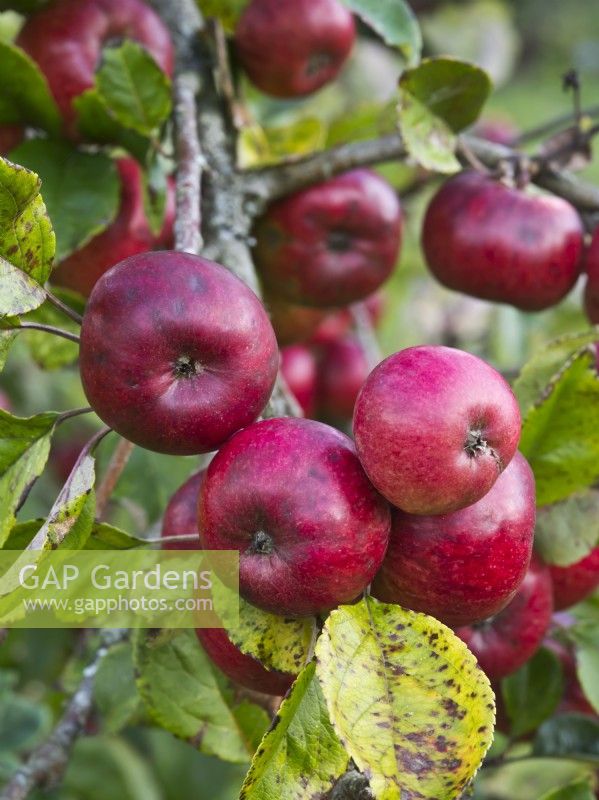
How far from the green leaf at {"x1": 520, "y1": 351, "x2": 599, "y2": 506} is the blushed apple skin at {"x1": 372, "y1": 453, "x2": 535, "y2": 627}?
16 cm

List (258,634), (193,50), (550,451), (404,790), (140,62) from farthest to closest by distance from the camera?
(193,50) < (140,62) < (550,451) < (258,634) < (404,790)

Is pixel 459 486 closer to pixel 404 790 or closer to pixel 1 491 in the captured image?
pixel 404 790

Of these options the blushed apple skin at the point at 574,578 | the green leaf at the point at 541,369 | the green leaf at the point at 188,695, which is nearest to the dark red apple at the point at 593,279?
the green leaf at the point at 541,369

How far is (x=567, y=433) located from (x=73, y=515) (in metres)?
0.50

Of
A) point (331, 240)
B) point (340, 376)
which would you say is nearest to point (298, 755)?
point (331, 240)

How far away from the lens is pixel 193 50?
1.33 m

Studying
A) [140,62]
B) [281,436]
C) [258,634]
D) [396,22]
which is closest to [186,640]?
[258,634]

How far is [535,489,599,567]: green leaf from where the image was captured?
102cm

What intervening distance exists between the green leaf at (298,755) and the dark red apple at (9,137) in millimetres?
791

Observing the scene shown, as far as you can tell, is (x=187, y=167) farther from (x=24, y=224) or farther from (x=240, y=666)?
(x=240, y=666)

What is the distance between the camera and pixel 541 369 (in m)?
1.03

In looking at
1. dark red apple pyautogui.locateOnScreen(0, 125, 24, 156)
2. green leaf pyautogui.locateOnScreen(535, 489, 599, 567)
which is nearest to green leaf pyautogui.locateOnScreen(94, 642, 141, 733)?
green leaf pyautogui.locateOnScreen(535, 489, 599, 567)

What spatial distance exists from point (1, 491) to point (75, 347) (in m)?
0.39

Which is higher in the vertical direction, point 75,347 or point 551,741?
point 75,347
